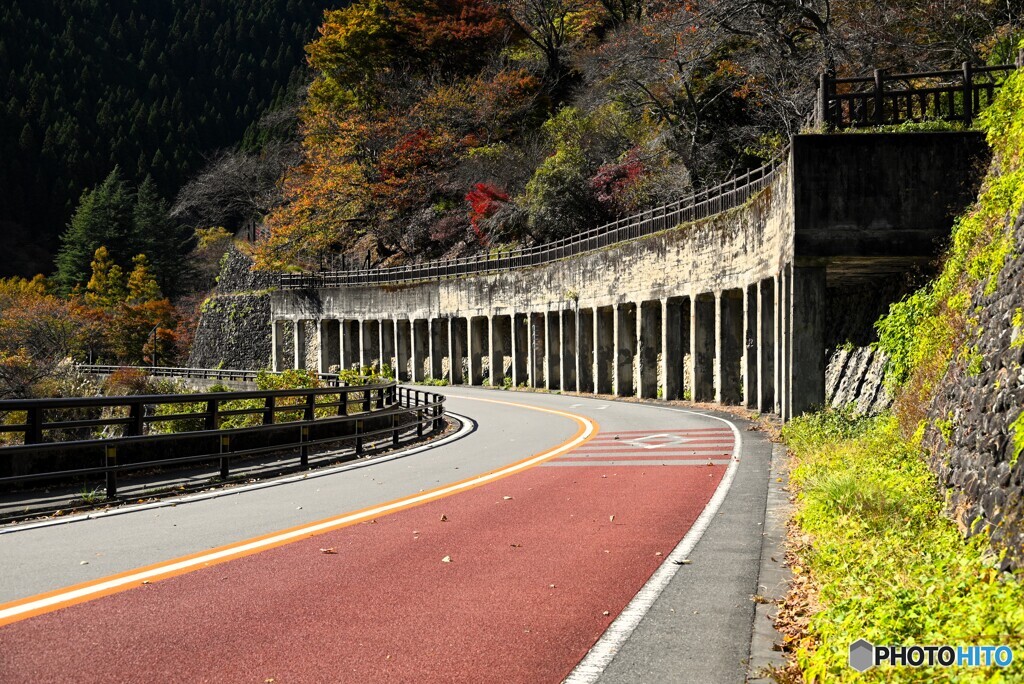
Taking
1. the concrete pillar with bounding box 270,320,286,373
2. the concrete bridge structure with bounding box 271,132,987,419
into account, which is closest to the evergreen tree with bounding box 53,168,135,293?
the concrete pillar with bounding box 270,320,286,373

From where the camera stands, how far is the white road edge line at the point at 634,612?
558 cm

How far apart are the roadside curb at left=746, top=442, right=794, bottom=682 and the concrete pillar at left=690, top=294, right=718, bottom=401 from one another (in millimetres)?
20283

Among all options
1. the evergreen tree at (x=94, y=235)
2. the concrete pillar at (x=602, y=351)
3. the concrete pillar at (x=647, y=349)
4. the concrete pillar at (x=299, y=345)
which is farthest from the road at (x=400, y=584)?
the evergreen tree at (x=94, y=235)

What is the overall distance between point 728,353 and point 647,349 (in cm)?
578

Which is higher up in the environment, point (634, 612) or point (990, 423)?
point (990, 423)

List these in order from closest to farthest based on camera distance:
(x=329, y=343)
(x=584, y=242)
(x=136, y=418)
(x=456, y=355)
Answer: (x=136, y=418), (x=584, y=242), (x=456, y=355), (x=329, y=343)

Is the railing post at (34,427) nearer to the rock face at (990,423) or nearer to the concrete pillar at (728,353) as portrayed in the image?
the rock face at (990,423)

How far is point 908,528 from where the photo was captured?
27.1 feet

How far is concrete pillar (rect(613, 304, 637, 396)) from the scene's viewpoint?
1535 inches

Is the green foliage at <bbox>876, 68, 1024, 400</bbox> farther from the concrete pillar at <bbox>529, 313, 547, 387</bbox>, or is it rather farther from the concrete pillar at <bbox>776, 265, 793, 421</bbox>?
the concrete pillar at <bbox>529, 313, 547, 387</bbox>

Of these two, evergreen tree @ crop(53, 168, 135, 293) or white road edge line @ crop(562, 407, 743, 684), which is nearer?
white road edge line @ crop(562, 407, 743, 684)

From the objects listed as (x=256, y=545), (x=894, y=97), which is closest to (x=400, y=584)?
(x=256, y=545)

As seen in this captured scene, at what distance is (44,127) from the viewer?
12700 centimetres

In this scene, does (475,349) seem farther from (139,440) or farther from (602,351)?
(139,440)
